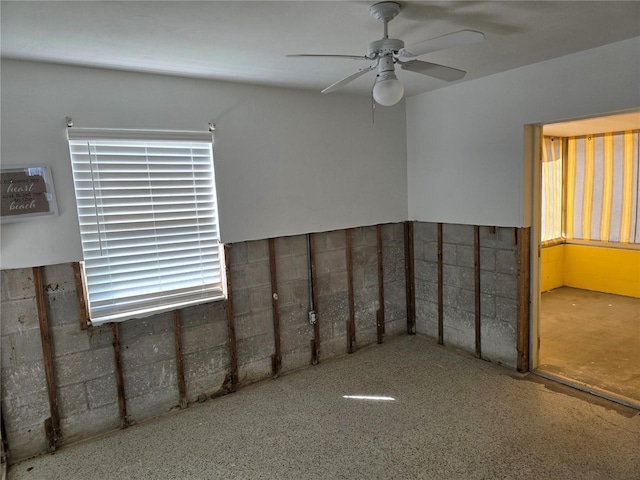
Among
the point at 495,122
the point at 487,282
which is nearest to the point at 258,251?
the point at 487,282

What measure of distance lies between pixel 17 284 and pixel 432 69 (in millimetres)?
3013

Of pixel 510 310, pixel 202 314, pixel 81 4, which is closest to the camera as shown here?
pixel 81 4

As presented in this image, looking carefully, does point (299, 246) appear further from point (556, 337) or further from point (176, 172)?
point (556, 337)

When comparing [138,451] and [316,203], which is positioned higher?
[316,203]

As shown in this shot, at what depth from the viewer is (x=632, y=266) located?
587 centimetres

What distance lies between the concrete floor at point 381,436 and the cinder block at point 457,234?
1305 mm

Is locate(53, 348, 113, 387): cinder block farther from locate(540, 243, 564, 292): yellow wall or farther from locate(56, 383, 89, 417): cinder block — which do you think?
locate(540, 243, 564, 292): yellow wall

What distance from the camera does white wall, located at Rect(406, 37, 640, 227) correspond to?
2980mm

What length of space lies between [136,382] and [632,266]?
6.58 metres

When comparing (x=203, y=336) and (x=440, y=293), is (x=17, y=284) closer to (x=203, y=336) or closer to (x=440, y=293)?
(x=203, y=336)

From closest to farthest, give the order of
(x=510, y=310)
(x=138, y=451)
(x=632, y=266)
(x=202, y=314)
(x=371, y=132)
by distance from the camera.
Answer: (x=138, y=451)
(x=202, y=314)
(x=510, y=310)
(x=371, y=132)
(x=632, y=266)

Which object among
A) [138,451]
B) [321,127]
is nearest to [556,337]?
[321,127]

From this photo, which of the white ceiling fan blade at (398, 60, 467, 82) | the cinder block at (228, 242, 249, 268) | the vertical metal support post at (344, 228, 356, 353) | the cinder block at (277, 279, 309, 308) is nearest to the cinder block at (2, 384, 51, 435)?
the cinder block at (228, 242, 249, 268)

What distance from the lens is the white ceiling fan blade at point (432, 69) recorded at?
2.23 metres
